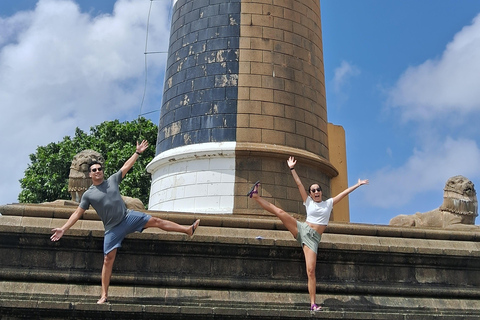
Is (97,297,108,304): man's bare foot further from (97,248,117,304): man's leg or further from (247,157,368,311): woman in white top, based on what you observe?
(247,157,368,311): woman in white top

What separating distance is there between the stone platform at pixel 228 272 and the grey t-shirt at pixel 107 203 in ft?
2.58

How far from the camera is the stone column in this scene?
11.8 meters

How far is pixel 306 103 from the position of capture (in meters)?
12.8

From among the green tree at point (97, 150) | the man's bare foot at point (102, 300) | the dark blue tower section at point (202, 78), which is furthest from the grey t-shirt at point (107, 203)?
the green tree at point (97, 150)

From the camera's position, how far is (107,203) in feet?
23.8

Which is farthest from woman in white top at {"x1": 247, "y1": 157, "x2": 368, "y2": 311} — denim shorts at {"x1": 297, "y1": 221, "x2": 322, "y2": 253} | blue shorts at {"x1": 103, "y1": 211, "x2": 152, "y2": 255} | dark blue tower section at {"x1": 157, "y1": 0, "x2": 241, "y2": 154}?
dark blue tower section at {"x1": 157, "y1": 0, "x2": 241, "y2": 154}

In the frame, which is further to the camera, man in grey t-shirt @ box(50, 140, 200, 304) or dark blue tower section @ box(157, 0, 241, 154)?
dark blue tower section @ box(157, 0, 241, 154)

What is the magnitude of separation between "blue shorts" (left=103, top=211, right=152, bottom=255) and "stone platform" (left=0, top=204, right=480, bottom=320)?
2.15ft

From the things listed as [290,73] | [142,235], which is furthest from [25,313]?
[290,73]

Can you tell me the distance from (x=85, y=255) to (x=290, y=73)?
6857 millimetres

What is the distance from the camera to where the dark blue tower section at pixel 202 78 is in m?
12.3

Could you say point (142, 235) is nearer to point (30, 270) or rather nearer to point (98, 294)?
point (98, 294)

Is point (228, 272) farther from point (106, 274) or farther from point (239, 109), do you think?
point (239, 109)

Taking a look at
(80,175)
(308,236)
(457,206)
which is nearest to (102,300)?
(80,175)
